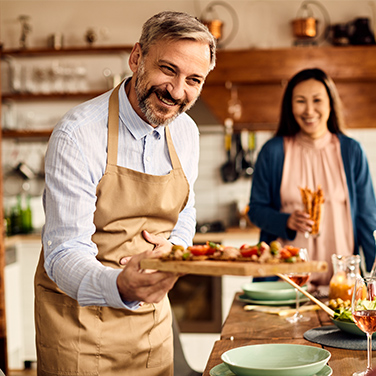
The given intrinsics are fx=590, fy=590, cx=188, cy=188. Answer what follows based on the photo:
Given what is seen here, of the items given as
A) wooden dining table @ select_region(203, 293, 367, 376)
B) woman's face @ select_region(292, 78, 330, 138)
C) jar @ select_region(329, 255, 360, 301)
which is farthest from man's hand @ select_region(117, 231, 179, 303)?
woman's face @ select_region(292, 78, 330, 138)

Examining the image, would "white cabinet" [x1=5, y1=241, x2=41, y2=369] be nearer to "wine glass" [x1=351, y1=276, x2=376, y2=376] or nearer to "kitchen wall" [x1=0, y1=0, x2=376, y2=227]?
"kitchen wall" [x1=0, y1=0, x2=376, y2=227]

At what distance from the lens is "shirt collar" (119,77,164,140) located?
179 centimetres

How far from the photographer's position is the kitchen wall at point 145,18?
17.7 ft

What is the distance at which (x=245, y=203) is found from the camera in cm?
532

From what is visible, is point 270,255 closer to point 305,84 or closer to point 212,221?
point 305,84

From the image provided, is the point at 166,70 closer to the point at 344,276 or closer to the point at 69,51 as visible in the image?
the point at 344,276

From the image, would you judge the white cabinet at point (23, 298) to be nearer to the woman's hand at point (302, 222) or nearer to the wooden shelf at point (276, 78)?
the wooden shelf at point (276, 78)

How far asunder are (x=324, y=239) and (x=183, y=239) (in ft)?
3.29

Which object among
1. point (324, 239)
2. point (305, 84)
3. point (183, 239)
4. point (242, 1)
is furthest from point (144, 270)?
point (242, 1)

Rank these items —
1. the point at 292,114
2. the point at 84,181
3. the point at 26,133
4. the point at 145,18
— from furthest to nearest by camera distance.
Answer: the point at 145,18 < the point at 26,133 < the point at 292,114 < the point at 84,181

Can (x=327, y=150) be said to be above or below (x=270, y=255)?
above

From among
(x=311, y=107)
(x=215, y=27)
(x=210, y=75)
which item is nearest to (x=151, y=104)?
(x=311, y=107)

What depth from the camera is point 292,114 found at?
114 inches

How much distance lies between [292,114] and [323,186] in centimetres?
40
